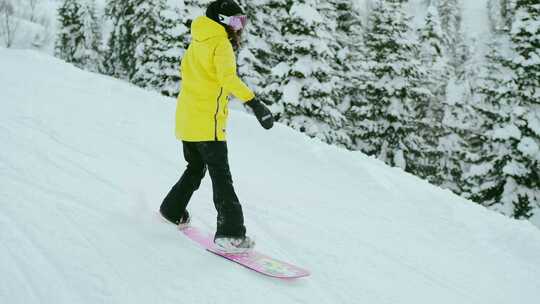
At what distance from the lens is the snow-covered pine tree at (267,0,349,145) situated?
50.8 feet

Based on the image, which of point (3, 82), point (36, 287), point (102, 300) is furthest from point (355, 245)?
point (3, 82)

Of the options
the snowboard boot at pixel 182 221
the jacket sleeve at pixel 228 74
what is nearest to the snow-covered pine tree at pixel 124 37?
the snowboard boot at pixel 182 221

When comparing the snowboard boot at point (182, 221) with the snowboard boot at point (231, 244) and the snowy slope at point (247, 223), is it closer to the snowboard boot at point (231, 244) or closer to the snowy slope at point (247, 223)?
the snowy slope at point (247, 223)

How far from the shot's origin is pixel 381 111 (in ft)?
66.8

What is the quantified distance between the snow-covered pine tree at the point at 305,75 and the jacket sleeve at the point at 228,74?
12.0 metres

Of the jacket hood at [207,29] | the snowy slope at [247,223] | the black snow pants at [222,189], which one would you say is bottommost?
the snowy slope at [247,223]

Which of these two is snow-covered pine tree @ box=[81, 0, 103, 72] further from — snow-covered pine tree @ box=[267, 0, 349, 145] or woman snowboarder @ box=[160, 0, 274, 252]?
woman snowboarder @ box=[160, 0, 274, 252]

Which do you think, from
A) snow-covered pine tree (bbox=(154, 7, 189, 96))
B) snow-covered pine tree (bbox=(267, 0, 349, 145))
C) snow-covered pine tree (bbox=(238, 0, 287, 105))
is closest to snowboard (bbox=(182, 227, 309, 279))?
snow-covered pine tree (bbox=(267, 0, 349, 145))

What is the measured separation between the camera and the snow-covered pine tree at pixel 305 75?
15478 millimetres

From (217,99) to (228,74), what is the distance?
0.99 feet

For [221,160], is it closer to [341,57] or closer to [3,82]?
[3,82]

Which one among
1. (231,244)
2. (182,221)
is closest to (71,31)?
(182,221)

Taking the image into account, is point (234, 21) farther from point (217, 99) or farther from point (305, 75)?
point (305, 75)

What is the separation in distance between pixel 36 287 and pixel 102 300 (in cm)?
42
